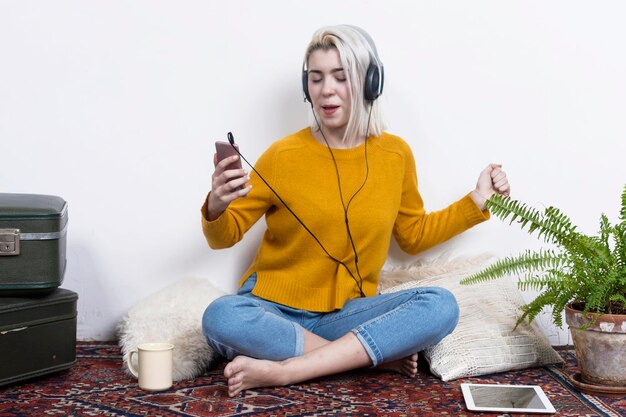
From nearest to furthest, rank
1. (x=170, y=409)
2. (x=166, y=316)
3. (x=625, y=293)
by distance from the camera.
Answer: (x=170, y=409)
(x=625, y=293)
(x=166, y=316)

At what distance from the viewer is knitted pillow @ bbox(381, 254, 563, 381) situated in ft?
6.09

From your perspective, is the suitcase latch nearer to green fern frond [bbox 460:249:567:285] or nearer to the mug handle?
the mug handle

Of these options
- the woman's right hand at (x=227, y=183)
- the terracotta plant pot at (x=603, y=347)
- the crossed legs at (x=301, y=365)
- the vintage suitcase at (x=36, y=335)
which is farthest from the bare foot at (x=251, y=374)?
the terracotta plant pot at (x=603, y=347)

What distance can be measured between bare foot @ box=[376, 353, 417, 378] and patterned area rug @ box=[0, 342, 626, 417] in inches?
0.7

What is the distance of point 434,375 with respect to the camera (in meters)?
1.87

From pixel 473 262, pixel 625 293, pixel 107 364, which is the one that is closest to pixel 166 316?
pixel 107 364

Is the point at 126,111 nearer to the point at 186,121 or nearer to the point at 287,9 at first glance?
the point at 186,121

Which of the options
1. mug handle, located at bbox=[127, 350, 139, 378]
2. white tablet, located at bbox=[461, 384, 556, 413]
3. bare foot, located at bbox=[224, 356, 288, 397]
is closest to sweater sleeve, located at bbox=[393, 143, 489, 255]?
white tablet, located at bbox=[461, 384, 556, 413]

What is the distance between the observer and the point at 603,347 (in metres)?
1.70

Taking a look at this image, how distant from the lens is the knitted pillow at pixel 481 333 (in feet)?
6.09

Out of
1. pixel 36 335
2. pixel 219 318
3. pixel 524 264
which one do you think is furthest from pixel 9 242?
pixel 524 264

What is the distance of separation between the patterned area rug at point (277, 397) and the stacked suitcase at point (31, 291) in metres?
0.06

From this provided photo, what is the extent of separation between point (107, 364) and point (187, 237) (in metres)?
0.44

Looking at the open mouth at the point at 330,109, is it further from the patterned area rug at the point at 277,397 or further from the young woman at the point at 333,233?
the patterned area rug at the point at 277,397
